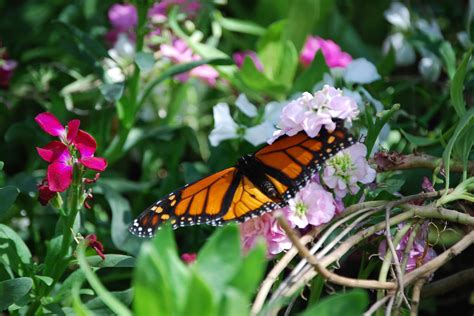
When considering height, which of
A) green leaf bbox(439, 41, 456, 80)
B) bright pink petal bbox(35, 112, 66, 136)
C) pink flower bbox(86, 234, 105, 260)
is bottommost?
pink flower bbox(86, 234, 105, 260)

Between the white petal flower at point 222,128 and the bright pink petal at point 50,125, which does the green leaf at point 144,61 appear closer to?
the white petal flower at point 222,128

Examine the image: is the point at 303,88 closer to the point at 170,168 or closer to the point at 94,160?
the point at 170,168

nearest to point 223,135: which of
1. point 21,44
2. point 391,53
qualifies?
point 391,53

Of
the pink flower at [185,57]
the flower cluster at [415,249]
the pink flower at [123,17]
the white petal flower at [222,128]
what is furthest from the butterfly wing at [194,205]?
the pink flower at [123,17]

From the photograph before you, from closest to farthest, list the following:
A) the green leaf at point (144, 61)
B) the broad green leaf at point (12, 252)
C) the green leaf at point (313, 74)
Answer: the broad green leaf at point (12, 252), the green leaf at point (144, 61), the green leaf at point (313, 74)

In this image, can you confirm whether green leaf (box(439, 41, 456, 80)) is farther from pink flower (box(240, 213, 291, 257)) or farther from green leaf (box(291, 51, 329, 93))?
pink flower (box(240, 213, 291, 257))

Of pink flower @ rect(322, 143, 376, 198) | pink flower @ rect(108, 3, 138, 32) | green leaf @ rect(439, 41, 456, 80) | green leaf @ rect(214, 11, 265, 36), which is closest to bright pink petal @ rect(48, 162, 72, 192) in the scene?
pink flower @ rect(322, 143, 376, 198)
